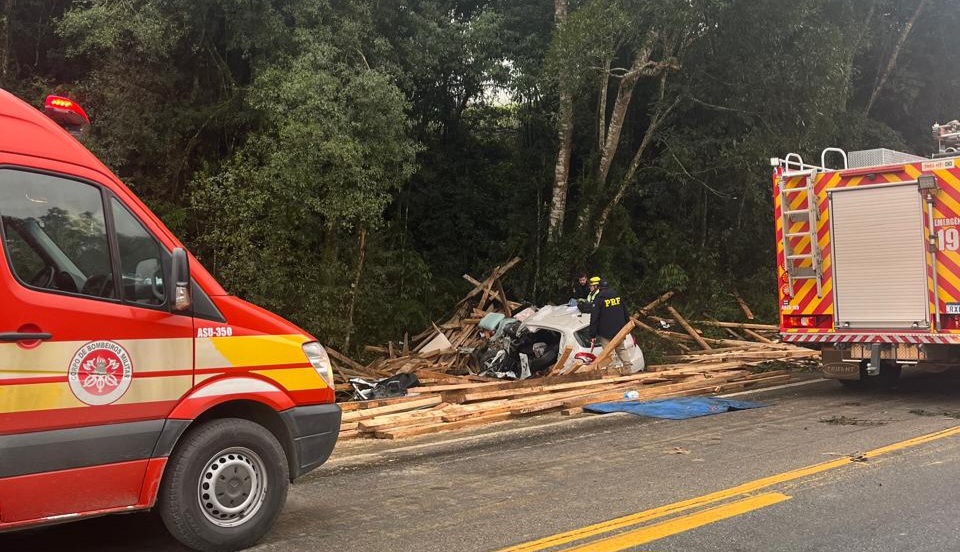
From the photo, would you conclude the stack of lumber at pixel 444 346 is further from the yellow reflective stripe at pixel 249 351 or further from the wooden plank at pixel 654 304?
the yellow reflective stripe at pixel 249 351

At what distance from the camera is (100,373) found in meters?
4.31

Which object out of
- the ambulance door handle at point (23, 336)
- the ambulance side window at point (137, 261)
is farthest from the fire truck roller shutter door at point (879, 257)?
the ambulance door handle at point (23, 336)

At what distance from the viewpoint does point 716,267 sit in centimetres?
2120

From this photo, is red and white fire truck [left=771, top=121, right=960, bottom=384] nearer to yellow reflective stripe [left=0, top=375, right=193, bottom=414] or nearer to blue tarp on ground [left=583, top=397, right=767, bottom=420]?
blue tarp on ground [left=583, top=397, right=767, bottom=420]

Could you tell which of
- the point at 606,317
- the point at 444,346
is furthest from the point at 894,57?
the point at 444,346

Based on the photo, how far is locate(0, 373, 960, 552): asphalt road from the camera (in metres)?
4.97

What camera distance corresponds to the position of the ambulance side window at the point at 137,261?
4.50 m

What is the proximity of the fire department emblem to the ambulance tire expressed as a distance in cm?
56

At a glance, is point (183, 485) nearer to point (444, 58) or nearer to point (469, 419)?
point (469, 419)

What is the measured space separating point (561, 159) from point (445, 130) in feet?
14.9

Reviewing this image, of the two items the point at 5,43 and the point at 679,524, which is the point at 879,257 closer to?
the point at 679,524

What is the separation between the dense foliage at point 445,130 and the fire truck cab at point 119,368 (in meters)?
8.56

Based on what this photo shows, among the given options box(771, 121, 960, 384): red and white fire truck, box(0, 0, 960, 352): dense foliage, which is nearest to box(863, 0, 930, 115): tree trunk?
box(0, 0, 960, 352): dense foliage

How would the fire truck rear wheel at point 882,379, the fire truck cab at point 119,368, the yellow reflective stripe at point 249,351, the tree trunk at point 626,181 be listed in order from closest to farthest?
the fire truck cab at point 119,368 → the yellow reflective stripe at point 249,351 → the fire truck rear wheel at point 882,379 → the tree trunk at point 626,181
